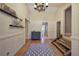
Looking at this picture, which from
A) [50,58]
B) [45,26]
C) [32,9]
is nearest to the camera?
[50,58]

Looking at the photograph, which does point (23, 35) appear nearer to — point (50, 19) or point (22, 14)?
point (22, 14)

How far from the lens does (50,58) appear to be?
1.16 meters

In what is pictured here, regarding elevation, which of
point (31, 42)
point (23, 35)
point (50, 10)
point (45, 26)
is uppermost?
point (50, 10)

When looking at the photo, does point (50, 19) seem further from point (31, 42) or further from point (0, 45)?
point (0, 45)

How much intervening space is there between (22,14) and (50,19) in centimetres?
100

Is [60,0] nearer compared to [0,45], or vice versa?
[60,0]

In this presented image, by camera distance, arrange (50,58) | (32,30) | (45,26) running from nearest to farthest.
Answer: (50,58)
(45,26)
(32,30)

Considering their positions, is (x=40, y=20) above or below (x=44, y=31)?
above

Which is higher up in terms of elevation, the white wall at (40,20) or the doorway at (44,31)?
the white wall at (40,20)

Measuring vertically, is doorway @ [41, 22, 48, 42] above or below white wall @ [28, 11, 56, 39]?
below

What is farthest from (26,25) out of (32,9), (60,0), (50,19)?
(60,0)

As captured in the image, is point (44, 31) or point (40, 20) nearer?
point (44, 31)

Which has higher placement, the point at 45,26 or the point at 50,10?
the point at 50,10

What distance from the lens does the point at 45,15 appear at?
151 inches
